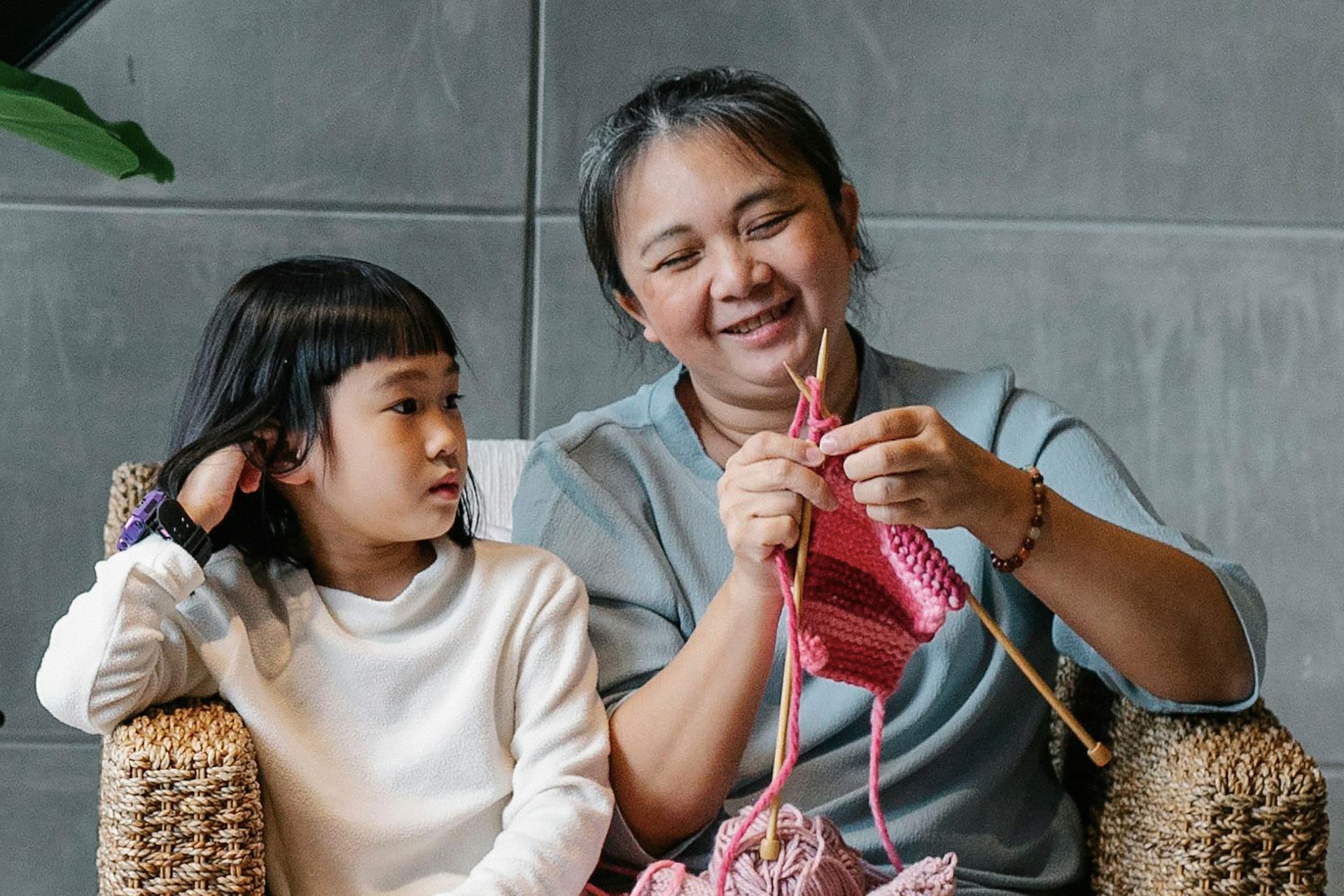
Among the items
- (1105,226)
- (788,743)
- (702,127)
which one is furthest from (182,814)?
(1105,226)

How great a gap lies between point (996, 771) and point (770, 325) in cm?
46

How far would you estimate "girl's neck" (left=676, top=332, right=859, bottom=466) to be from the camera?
1.42m

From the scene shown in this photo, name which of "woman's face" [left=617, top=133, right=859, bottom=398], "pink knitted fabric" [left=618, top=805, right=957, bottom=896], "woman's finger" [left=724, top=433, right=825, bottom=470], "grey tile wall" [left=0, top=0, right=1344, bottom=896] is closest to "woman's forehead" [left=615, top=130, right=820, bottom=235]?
"woman's face" [left=617, top=133, right=859, bottom=398]

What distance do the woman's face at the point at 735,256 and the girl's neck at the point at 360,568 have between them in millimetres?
320

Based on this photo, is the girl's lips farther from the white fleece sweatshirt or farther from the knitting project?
the knitting project

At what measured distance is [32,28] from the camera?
188cm

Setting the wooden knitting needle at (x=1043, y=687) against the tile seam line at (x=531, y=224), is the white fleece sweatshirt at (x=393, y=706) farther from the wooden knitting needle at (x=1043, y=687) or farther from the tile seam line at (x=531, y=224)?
the tile seam line at (x=531, y=224)

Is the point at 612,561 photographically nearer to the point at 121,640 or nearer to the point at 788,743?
the point at 788,743

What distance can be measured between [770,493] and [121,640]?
52 cm

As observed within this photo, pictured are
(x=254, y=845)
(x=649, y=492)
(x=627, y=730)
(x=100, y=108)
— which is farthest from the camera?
(x=100, y=108)

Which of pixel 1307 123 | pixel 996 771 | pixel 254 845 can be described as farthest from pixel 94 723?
pixel 1307 123

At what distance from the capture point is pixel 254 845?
1.17 m

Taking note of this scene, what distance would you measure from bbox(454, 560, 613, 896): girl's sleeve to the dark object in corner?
107cm

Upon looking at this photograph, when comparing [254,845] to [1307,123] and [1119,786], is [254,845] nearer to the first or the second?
[1119,786]
